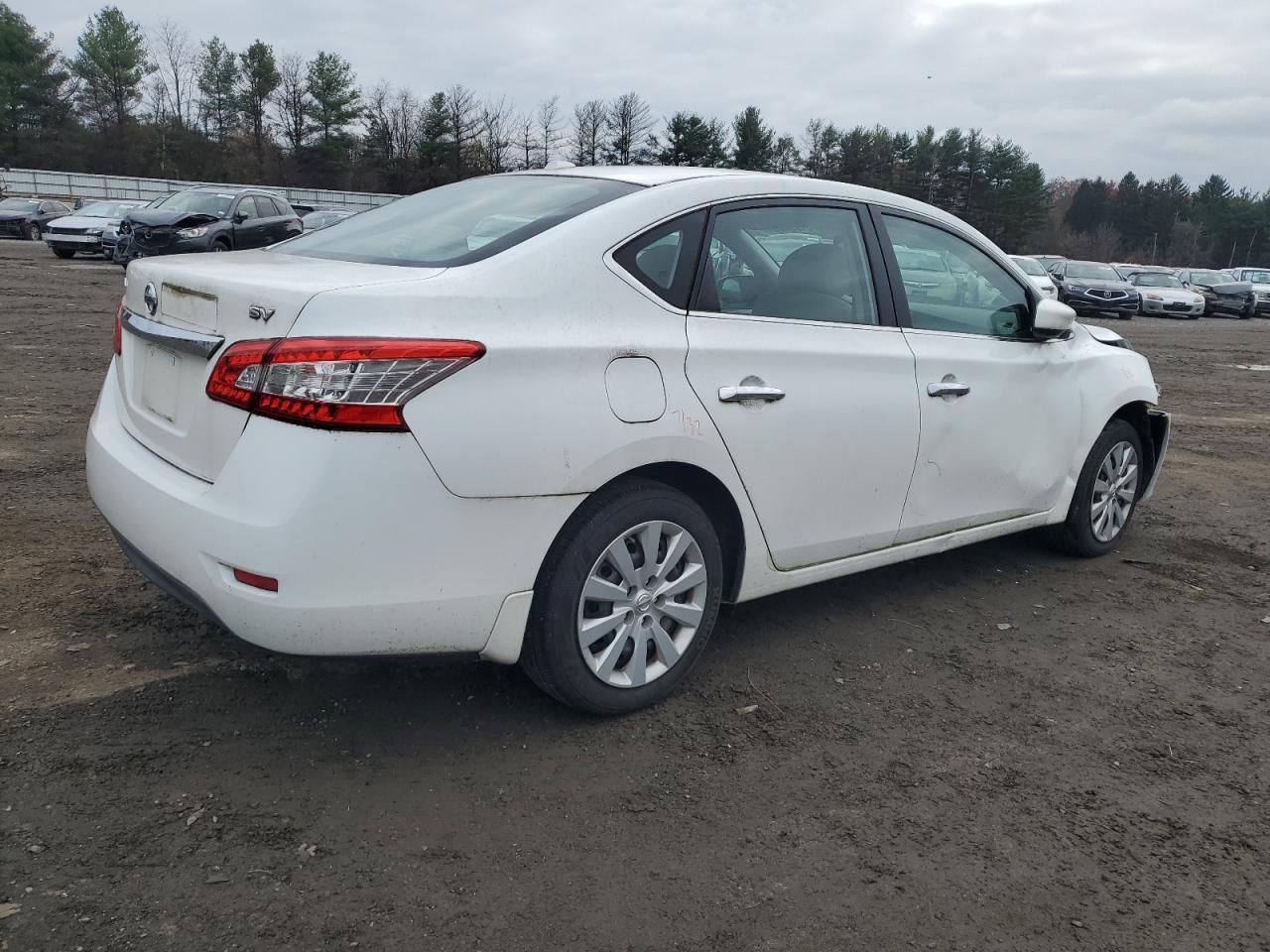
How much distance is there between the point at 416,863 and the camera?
8.30ft

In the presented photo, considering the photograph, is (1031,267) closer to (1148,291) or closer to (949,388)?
(1148,291)

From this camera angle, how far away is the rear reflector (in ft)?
8.52

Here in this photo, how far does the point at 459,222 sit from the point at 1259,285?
39839 mm

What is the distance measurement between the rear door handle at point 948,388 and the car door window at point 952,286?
0.74 ft

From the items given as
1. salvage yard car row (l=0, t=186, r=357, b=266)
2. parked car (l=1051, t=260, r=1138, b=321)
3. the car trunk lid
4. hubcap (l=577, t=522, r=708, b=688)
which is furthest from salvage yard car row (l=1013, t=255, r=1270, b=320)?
the car trunk lid

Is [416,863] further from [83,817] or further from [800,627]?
[800,627]

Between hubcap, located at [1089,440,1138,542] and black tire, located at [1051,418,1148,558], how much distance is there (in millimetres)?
26

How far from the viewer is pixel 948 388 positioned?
399 cm

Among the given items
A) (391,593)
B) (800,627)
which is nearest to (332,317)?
(391,593)

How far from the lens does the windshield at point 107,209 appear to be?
25719mm

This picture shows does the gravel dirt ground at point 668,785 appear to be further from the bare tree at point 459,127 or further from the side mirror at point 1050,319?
the bare tree at point 459,127

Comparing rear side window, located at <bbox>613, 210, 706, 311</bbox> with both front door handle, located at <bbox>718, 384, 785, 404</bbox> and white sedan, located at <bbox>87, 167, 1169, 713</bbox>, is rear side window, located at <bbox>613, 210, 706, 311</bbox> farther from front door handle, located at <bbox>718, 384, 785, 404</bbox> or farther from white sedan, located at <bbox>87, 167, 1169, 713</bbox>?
front door handle, located at <bbox>718, 384, 785, 404</bbox>

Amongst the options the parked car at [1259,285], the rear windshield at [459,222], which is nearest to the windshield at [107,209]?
the rear windshield at [459,222]

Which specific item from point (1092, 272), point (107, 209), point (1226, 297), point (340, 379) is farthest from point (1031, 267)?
point (340, 379)
